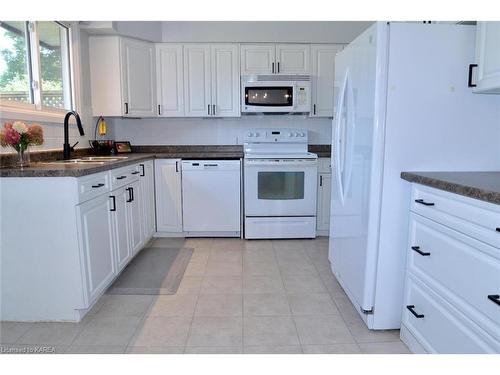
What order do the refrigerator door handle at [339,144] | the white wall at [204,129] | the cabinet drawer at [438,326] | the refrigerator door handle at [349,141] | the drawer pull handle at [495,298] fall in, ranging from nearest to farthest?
the drawer pull handle at [495,298] < the cabinet drawer at [438,326] < the refrigerator door handle at [349,141] < the refrigerator door handle at [339,144] < the white wall at [204,129]

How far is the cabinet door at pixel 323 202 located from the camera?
3592 millimetres

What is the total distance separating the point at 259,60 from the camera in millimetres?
3684

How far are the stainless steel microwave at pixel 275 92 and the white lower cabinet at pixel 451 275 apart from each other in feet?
7.27

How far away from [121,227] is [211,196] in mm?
1178

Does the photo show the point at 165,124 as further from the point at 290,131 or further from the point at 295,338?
the point at 295,338

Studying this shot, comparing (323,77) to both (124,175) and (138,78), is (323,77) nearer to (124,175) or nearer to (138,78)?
(138,78)

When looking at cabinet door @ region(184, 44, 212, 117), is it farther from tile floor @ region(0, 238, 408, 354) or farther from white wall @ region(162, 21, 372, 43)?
tile floor @ region(0, 238, 408, 354)

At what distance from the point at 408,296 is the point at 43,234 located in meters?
Result: 1.97

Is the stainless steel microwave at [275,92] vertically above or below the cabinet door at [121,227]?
above

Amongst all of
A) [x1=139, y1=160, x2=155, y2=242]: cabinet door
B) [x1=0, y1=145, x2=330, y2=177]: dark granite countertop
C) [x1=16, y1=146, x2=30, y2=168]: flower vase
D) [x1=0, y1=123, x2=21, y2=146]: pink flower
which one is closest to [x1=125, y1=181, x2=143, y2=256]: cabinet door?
[x1=139, y1=160, x2=155, y2=242]: cabinet door

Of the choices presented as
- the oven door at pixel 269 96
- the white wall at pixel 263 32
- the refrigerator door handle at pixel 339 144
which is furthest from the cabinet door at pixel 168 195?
the refrigerator door handle at pixel 339 144

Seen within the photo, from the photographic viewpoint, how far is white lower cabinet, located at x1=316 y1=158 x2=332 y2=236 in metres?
3.58

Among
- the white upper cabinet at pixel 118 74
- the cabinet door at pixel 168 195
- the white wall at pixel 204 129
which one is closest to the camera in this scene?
the white upper cabinet at pixel 118 74

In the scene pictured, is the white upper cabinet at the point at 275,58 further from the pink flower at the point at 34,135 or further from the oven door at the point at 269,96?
the pink flower at the point at 34,135
